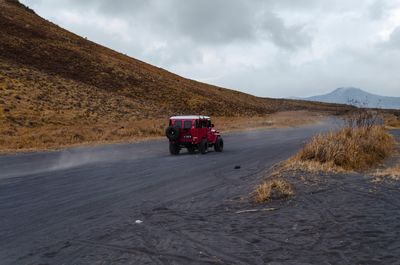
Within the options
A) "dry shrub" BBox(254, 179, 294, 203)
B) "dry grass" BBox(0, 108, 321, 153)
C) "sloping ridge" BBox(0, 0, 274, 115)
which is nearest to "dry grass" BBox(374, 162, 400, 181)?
"dry shrub" BBox(254, 179, 294, 203)

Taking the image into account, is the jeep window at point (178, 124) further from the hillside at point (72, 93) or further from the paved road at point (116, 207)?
the hillside at point (72, 93)

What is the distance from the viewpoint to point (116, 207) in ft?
35.6

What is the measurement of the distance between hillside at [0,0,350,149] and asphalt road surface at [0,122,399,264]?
16.1 meters

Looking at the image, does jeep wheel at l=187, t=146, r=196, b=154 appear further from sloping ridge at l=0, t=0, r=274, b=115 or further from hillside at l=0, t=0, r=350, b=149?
sloping ridge at l=0, t=0, r=274, b=115

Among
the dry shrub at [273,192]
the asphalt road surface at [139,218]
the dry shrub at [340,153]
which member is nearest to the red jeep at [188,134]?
the asphalt road surface at [139,218]

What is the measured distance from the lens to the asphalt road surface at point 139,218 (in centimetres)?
714

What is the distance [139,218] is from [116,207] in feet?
4.77

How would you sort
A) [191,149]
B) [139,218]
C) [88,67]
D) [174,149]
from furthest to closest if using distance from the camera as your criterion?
[88,67], [191,149], [174,149], [139,218]

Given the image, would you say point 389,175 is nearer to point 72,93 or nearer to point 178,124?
point 178,124

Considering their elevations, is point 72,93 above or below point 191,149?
above

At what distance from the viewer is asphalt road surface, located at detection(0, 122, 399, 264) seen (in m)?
7.14

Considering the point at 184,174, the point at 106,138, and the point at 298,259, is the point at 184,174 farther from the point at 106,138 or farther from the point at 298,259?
the point at 106,138

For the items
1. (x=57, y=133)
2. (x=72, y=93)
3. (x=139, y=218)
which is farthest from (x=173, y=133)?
(x=72, y=93)

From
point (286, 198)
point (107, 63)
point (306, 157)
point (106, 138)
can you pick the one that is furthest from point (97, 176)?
point (107, 63)
